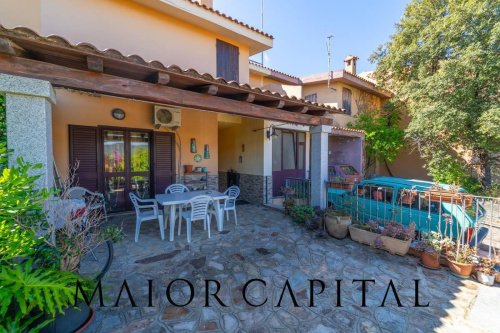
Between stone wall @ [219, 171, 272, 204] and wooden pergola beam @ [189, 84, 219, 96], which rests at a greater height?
wooden pergola beam @ [189, 84, 219, 96]

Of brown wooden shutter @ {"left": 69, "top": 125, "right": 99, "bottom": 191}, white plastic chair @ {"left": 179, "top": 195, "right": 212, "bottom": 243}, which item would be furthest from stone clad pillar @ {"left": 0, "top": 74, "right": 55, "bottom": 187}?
brown wooden shutter @ {"left": 69, "top": 125, "right": 99, "bottom": 191}

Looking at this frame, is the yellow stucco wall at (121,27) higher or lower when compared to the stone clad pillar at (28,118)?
A: higher

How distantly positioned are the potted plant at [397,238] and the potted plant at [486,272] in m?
1.01

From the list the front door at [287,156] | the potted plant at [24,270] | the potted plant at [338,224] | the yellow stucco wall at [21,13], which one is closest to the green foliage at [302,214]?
the potted plant at [338,224]

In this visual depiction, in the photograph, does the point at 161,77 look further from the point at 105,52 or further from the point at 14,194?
the point at 14,194

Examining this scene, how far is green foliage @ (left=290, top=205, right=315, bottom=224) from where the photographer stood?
19.8 feet

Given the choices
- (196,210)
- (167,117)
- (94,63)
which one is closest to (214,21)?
(167,117)

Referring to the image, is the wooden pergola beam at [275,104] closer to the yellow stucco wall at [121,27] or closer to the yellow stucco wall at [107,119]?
the yellow stucco wall at [121,27]

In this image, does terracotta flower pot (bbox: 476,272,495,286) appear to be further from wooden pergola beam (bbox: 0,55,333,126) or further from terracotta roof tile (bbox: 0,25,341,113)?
terracotta roof tile (bbox: 0,25,341,113)

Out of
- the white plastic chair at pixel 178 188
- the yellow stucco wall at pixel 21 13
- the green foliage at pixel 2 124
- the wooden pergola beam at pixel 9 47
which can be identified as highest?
the yellow stucco wall at pixel 21 13

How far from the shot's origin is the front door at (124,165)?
6660 mm

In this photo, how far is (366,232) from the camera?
503cm

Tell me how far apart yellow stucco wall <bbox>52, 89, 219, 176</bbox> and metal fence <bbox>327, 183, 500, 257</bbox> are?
16.5ft

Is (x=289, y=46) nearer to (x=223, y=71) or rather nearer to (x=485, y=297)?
(x=223, y=71)
